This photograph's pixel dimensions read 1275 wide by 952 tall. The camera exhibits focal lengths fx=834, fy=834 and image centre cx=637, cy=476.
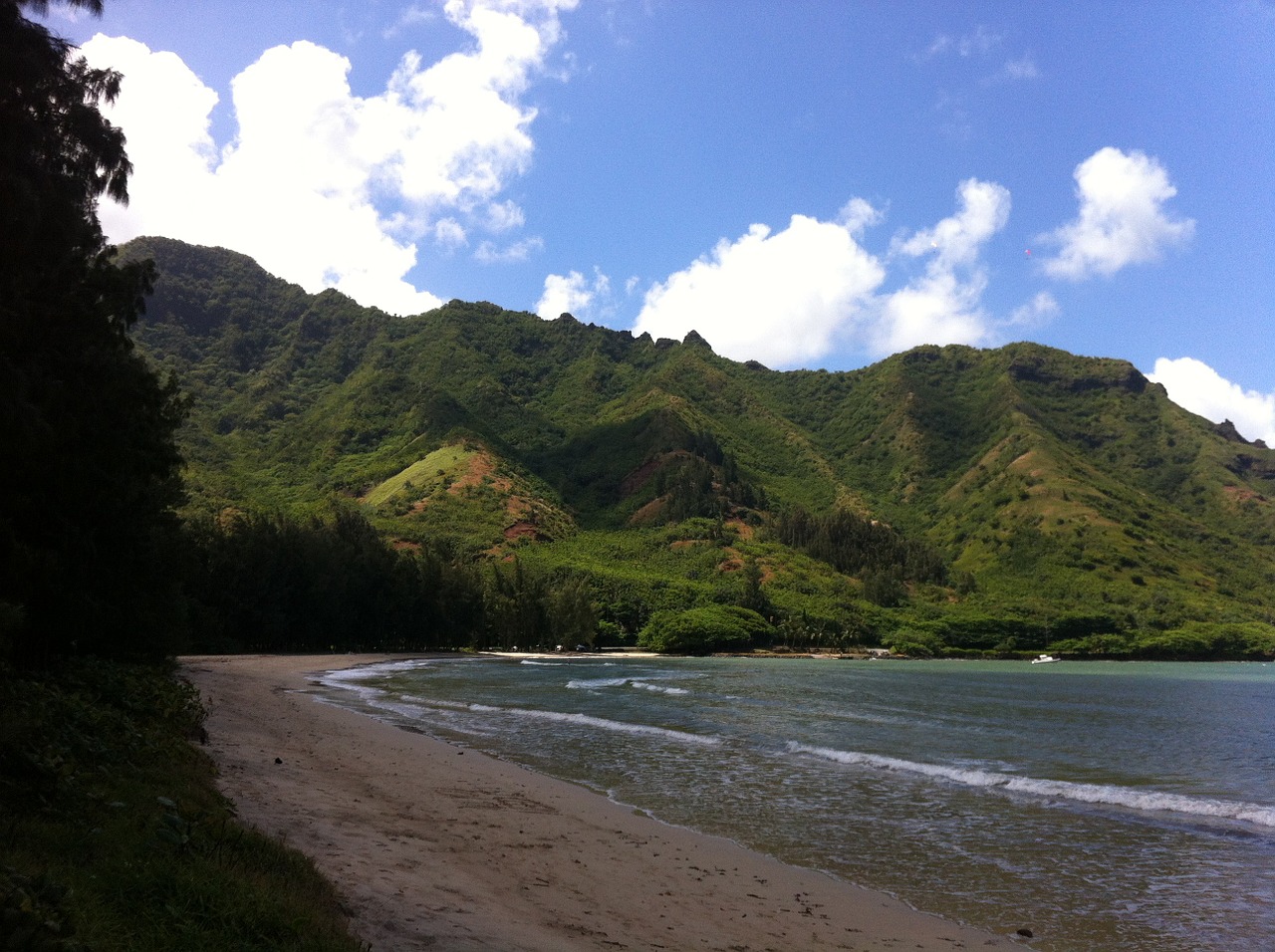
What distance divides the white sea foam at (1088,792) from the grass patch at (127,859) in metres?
20.4

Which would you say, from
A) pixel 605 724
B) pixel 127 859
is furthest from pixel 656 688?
pixel 127 859

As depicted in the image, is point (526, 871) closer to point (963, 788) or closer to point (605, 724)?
point (963, 788)

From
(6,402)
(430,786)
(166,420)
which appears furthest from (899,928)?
(166,420)

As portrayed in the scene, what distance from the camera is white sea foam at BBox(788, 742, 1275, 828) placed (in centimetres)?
2048

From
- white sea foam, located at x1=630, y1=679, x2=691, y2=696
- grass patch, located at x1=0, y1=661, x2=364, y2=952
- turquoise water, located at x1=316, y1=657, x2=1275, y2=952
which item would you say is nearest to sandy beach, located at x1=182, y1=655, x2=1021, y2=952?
grass patch, located at x1=0, y1=661, x2=364, y2=952

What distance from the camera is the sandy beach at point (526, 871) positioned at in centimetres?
964

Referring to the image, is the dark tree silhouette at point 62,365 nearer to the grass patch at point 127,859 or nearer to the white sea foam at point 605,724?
the grass patch at point 127,859

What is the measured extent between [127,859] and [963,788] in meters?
21.6

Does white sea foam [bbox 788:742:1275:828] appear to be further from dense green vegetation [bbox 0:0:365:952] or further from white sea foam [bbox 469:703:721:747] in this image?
dense green vegetation [bbox 0:0:365:952]

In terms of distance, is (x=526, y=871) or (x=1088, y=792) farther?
(x=1088, y=792)

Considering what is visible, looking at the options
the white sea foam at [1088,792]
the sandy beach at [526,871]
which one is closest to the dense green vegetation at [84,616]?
the sandy beach at [526,871]

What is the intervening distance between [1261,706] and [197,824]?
7507cm

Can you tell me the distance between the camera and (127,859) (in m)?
7.61

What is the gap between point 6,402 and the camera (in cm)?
1135
